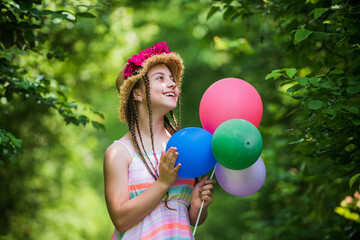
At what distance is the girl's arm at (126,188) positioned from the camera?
221 cm

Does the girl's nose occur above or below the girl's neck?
above

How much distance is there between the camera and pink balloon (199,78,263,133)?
2.34 meters

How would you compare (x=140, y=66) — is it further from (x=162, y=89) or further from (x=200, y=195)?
(x=200, y=195)

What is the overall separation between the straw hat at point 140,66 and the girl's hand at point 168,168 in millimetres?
550

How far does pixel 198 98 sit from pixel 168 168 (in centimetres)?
841

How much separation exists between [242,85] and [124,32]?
16.6 ft

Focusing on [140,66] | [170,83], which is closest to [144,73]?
[140,66]

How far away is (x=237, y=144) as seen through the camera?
2.05m

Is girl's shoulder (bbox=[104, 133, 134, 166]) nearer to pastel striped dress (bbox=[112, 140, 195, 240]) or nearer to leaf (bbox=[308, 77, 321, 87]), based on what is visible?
pastel striped dress (bbox=[112, 140, 195, 240])

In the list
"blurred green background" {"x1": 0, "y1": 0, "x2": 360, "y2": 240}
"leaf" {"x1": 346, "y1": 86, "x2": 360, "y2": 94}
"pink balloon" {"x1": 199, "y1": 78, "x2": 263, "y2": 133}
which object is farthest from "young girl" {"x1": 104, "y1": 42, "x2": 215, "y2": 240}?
"leaf" {"x1": 346, "y1": 86, "x2": 360, "y2": 94}

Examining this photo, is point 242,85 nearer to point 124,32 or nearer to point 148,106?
point 148,106

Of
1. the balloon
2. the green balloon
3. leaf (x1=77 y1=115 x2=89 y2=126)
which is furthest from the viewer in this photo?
leaf (x1=77 y1=115 x2=89 y2=126)

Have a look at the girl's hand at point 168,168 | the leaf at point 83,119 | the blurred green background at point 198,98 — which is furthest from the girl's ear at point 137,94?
the leaf at point 83,119

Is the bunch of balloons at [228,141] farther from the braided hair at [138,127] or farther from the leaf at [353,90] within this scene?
the leaf at [353,90]
